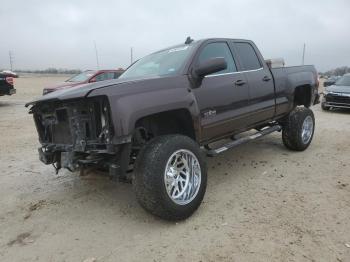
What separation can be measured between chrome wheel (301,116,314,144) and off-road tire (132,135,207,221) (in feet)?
11.8

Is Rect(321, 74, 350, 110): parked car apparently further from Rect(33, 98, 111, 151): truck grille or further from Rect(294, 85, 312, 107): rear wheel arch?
Rect(33, 98, 111, 151): truck grille

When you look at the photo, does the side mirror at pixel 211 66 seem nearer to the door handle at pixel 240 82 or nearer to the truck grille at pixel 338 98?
the door handle at pixel 240 82

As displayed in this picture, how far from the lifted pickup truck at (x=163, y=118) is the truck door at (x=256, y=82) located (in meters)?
0.02

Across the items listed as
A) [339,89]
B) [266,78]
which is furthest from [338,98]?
[266,78]

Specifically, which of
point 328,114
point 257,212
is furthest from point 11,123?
point 328,114

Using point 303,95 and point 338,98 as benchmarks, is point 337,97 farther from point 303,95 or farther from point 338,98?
point 303,95

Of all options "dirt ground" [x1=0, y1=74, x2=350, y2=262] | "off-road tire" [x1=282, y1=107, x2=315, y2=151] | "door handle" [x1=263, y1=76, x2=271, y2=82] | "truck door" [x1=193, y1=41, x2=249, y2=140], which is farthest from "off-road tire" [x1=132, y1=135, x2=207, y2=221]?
"off-road tire" [x1=282, y1=107, x2=315, y2=151]

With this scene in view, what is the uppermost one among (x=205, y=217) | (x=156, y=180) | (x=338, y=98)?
(x=156, y=180)

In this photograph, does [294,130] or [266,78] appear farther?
[294,130]

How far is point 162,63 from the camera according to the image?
4.80 metres

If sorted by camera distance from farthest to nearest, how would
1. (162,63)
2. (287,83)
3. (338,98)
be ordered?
(338,98) < (287,83) < (162,63)

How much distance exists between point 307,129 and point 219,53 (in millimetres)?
2691

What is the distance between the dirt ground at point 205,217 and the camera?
3.21 meters

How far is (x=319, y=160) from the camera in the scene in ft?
19.6
